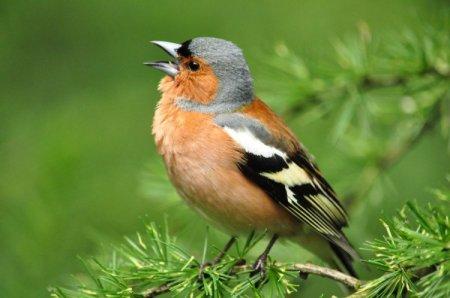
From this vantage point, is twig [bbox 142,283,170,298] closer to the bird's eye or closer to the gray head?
the gray head

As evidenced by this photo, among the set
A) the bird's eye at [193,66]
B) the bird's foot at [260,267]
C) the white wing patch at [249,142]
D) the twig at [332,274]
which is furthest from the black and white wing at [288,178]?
the twig at [332,274]

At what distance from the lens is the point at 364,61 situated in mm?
3768

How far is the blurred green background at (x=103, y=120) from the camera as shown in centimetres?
407

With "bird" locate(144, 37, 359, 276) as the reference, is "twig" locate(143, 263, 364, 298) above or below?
below

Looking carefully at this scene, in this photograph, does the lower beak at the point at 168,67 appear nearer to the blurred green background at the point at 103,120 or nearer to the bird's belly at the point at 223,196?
the blurred green background at the point at 103,120

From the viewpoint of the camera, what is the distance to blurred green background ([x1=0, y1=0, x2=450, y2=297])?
407 cm

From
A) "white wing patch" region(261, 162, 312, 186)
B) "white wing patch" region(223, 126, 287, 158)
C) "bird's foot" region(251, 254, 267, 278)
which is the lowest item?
"bird's foot" region(251, 254, 267, 278)

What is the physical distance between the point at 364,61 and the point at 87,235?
5.40 ft

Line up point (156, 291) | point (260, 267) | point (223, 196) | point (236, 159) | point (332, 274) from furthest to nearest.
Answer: point (236, 159) → point (223, 196) → point (260, 267) → point (156, 291) → point (332, 274)

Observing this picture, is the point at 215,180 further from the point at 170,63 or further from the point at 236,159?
the point at 170,63

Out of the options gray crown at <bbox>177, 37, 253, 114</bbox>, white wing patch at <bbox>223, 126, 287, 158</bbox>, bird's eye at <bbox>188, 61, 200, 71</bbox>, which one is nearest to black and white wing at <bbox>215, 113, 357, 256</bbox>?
white wing patch at <bbox>223, 126, 287, 158</bbox>

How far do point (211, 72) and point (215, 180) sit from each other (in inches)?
32.9

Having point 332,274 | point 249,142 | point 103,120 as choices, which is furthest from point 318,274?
point 103,120

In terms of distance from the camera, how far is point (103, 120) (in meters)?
5.09
